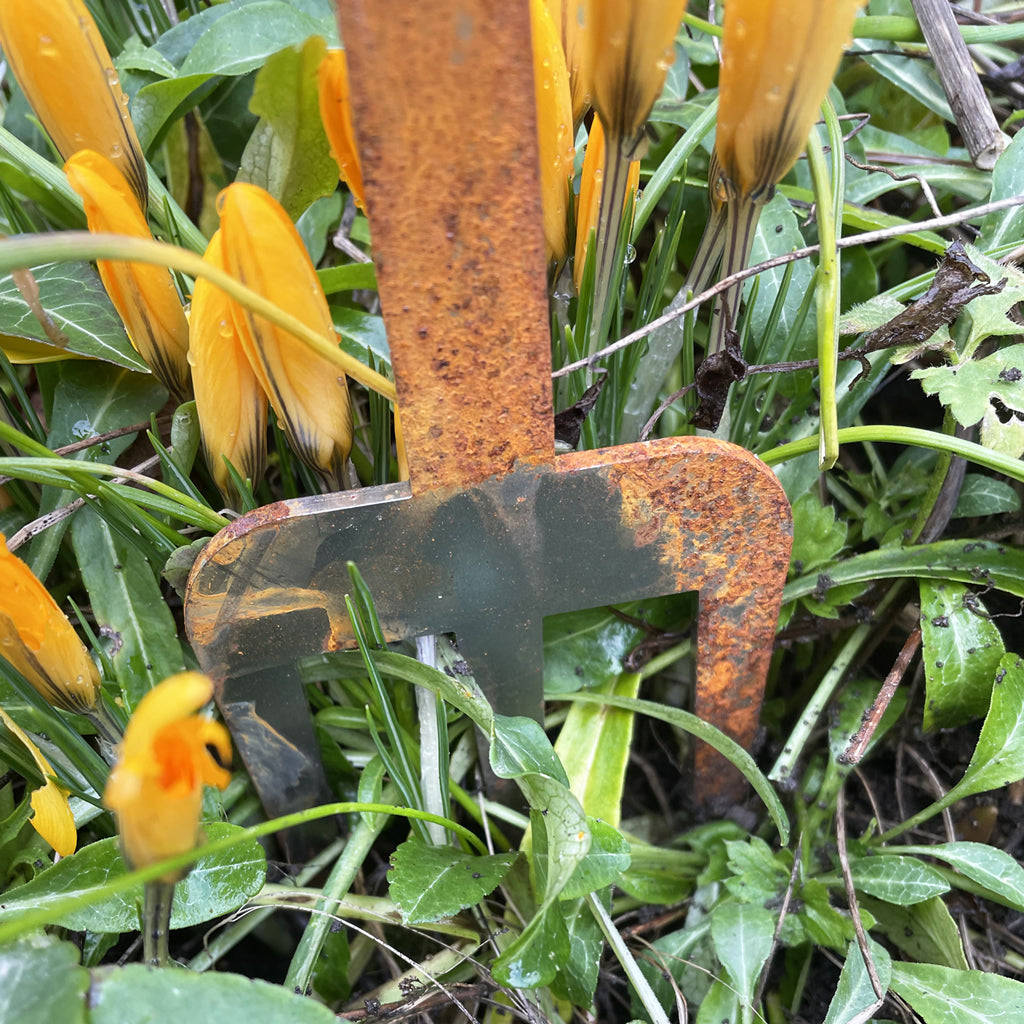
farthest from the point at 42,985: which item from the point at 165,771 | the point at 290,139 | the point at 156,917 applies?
the point at 290,139

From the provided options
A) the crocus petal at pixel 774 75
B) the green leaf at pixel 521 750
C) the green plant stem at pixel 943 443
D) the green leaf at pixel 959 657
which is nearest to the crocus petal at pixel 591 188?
the crocus petal at pixel 774 75

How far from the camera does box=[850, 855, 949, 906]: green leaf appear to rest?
0.75m

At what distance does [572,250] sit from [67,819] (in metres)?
0.58

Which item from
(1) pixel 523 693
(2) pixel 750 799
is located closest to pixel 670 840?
(2) pixel 750 799

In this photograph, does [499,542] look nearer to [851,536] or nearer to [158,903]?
[158,903]

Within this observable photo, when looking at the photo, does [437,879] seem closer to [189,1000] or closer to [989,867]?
[189,1000]

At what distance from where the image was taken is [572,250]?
2.33 feet

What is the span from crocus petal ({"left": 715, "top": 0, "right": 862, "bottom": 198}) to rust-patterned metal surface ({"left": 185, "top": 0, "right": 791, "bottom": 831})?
0.11 meters

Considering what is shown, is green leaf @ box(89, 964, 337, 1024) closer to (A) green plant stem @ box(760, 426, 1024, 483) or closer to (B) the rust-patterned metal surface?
(B) the rust-patterned metal surface

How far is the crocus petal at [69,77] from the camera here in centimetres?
56

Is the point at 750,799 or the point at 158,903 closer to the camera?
the point at 158,903

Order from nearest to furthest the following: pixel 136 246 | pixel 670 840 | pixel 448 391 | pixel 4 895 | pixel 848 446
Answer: pixel 136 246, pixel 448 391, pixel 4 895, pixel 670 840, pixel 848 446

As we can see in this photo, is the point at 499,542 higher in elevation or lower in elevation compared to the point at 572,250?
lower

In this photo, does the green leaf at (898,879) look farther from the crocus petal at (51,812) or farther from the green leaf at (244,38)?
the green leaf at (244,38)
